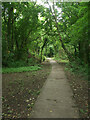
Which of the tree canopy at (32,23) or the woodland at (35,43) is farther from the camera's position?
the tree canopy at (32,23)

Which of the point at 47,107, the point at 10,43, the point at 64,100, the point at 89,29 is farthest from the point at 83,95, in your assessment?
the point at 10,43

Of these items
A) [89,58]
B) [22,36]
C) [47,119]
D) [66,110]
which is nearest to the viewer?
[89,58]

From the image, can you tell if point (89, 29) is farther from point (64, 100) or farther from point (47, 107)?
point (64, 100)

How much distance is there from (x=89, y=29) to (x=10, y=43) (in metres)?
13.4

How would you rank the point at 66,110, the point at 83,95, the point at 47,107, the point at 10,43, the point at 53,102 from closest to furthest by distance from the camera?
the point at 66,110
the point at 47,107
the point at 53,102
the point at 83,95
the point at 10,43

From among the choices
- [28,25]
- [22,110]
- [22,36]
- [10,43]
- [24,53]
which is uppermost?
[28,25]

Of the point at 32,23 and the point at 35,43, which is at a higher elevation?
the point at 32,23

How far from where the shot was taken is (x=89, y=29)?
1599 millimetres

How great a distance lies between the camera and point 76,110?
3.03m

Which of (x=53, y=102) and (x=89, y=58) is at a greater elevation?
(x=89, y=58)

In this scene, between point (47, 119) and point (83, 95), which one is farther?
point (83, 95)

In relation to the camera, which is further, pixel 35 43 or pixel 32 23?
pixel 35 43

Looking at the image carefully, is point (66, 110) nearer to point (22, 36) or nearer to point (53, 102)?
point (53, 102)

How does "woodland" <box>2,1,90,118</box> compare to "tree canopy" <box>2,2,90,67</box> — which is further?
"tree canopy" <box>2,2,90,67</box>
